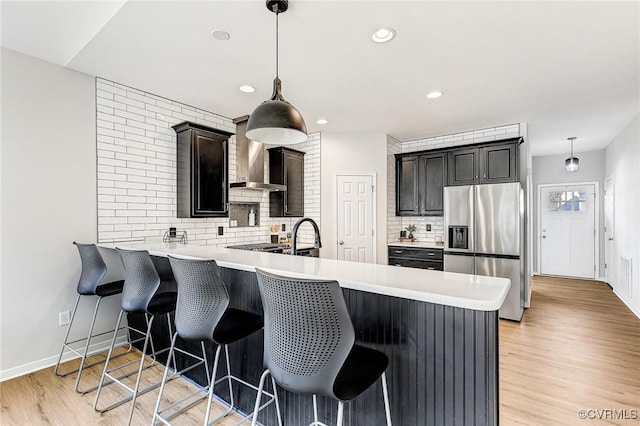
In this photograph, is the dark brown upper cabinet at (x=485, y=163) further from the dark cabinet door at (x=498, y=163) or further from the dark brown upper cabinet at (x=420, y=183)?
the dark brown upper cabinet at (x=420, y=183)

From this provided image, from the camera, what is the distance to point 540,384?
2.54m

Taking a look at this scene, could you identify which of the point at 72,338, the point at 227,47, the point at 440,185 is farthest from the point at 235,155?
the point at 440,185

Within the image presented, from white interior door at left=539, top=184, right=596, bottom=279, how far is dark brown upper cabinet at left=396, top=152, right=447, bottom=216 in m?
3.73

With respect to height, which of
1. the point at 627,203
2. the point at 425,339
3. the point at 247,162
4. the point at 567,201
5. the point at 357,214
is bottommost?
the point at 425,339

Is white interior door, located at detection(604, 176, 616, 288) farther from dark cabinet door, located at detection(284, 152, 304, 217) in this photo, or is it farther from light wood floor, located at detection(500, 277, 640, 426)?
dark cabinet door, located at detection(284, 152, 304, 217)

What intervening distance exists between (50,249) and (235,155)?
228 cm

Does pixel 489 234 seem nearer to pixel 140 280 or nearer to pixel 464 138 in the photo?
pixel 464 138

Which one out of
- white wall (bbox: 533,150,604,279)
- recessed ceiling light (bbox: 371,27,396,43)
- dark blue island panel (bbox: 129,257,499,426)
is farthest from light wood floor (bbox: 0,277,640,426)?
white wall (bbox: 533,150,604,279)

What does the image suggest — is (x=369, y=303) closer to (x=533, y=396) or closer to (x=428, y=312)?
(x=428, y=312)

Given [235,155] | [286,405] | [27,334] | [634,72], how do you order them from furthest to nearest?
[235,155] < [634,72] < [27,334] < [286,405]

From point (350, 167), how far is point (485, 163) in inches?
76.2

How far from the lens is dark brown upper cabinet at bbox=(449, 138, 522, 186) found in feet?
14.1

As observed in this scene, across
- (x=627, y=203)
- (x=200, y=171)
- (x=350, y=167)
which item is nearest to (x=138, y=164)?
(x=200, y=171)

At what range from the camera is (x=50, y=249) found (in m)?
2.82
